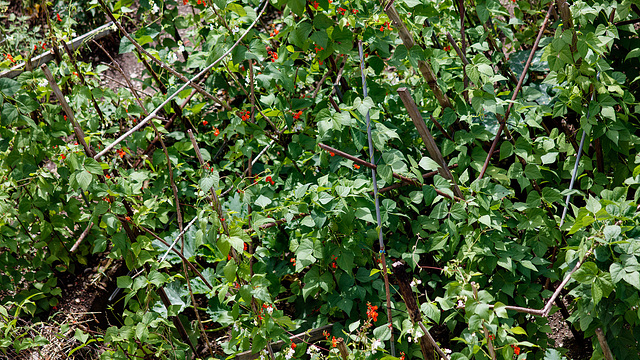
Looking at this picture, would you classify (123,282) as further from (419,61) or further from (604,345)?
(604,345)

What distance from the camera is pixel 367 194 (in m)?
2.08

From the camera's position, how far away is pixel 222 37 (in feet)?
7.34

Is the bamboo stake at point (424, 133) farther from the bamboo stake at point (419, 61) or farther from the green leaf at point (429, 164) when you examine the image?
the bamboo stake at point (419, 61)

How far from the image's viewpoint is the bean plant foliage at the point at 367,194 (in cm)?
194

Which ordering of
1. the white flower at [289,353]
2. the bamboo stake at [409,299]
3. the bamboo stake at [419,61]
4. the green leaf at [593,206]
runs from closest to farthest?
the bamboo stake at [409,299] < the green leaf at [593,206] < the bamboo stake at [419,61] < the white flower at [289,353]

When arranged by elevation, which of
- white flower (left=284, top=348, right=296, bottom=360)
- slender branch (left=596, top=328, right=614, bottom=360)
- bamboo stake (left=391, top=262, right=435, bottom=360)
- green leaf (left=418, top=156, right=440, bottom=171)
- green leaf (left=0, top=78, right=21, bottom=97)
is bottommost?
slender branch (left=596, top=328, right=614, bottom=360)

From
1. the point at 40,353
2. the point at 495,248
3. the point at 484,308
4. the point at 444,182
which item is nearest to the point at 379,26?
the point at 444,182

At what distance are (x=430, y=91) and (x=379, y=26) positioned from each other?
0.39 m

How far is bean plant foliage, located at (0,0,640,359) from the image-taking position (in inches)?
76.2

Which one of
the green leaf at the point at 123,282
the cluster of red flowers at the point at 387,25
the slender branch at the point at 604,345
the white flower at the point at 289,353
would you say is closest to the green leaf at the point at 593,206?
the slender branch at the point at 604,345

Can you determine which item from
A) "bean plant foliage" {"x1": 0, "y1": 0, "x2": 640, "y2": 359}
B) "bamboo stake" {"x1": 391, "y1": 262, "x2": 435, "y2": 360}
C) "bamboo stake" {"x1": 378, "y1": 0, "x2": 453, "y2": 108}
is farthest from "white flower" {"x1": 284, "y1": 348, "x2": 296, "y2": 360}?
"bamboo stake" {"x1": 378, "y1": 0, "x2": 453, "y2": 108}

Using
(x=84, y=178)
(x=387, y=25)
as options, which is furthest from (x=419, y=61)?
(x=84, y=178)

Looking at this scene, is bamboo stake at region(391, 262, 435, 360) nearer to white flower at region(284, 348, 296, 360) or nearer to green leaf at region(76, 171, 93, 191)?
white flower at region(284, 348, 296, 360)

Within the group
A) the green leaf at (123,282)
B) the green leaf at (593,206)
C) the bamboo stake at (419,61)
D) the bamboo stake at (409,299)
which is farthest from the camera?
the green leaf at (123,282)
